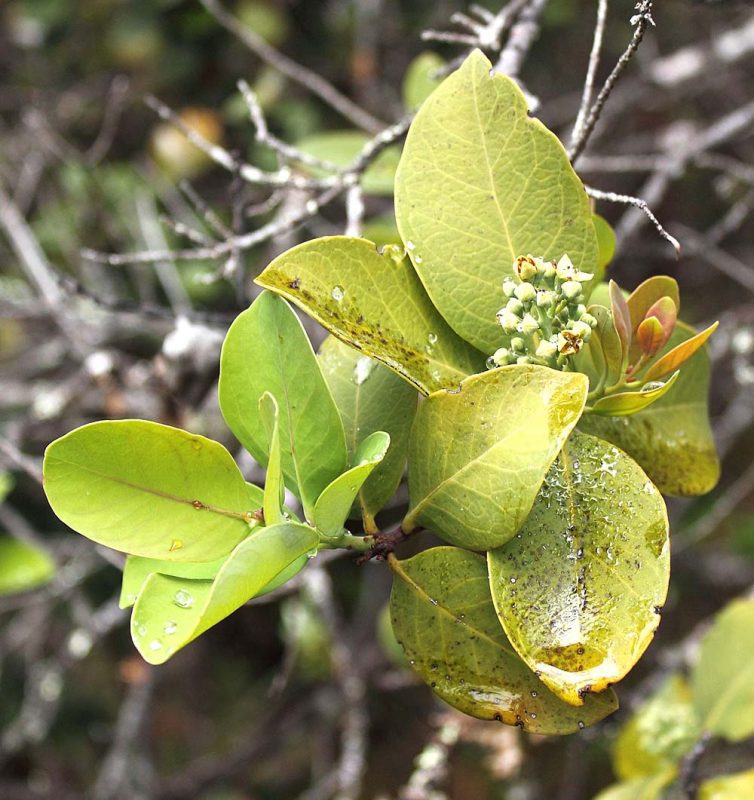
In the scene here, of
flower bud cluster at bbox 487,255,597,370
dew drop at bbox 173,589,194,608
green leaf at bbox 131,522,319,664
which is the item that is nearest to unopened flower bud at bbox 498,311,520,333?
flower bud cluster at bbox 487,255,597,370

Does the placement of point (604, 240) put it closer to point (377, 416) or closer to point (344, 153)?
point (377, 416)

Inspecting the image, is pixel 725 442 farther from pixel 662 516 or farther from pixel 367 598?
pixel 662 516

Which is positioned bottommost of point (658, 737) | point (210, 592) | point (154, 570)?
point (658, 737)

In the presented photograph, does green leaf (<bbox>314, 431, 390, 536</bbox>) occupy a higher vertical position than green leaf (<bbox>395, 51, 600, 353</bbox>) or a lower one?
lower

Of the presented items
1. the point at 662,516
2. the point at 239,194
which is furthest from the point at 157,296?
the point at 662,516

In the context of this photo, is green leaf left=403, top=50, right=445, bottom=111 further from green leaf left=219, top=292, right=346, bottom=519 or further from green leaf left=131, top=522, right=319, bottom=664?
green leaf left=131, top=522, right=319, bottom=664

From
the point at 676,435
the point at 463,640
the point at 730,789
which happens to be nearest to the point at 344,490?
the point at 463,640
